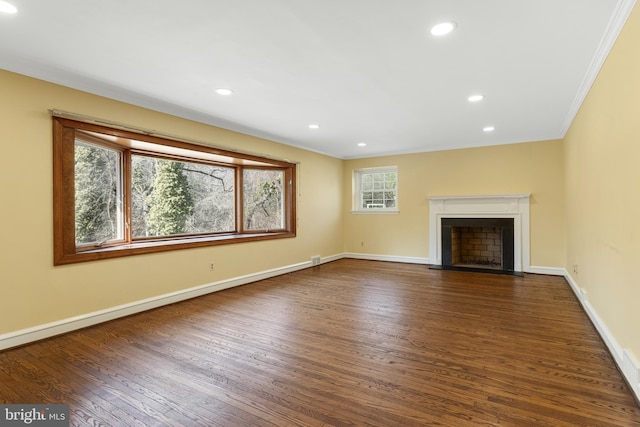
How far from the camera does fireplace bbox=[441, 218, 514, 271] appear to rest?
5.59m

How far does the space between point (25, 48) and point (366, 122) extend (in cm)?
348

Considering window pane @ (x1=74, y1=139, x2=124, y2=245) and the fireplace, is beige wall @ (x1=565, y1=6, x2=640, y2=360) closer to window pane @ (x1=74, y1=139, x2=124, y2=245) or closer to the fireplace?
the fireplace

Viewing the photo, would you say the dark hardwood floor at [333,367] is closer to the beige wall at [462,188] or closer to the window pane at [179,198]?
the window pane at [179,198]

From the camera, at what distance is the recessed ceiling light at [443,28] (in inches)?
80.4

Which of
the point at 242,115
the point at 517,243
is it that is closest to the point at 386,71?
the point at 242,115

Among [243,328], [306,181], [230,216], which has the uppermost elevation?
[306,181]

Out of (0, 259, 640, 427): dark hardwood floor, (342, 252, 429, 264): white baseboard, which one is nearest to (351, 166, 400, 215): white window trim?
(342, 252, 429, 264): white baseboard

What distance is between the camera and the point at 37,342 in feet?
8.82

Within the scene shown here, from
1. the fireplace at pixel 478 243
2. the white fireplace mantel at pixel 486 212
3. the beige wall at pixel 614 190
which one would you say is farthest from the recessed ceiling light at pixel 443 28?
the fireplace at pixel 478 243

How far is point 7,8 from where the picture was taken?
189cm

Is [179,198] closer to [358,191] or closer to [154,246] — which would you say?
[154,246]

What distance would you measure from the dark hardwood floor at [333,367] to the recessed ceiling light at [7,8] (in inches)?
91.5

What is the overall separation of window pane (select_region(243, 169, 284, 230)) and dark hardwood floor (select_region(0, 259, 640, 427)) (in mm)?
1969

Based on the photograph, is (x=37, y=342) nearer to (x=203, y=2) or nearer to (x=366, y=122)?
(x=203, y=2)
